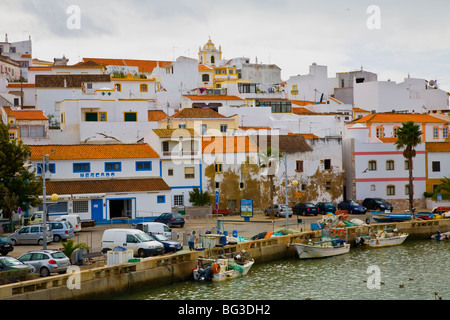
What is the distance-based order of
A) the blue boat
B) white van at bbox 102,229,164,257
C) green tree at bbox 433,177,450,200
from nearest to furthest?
white van at bbox 102,229,164,257 → the blue boat → green tree at bbox 433,177,450,200

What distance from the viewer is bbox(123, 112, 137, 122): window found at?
7100cm

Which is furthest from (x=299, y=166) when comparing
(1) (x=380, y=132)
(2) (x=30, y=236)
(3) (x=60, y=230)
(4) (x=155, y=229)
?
(2) (x=30, y=236)

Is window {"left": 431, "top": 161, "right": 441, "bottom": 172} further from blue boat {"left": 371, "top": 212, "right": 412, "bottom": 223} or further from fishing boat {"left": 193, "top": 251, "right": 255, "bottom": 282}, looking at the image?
fishing boat {"left": 193, "top": 251, "right": 255, "bottom": 282}

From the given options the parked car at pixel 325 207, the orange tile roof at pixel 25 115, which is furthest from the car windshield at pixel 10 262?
the orange tile roof at pixel 25 115

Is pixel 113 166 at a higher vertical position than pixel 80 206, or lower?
higher

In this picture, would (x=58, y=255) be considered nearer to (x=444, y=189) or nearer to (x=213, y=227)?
(x=213, y=227)

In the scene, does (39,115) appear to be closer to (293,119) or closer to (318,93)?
(293,119)

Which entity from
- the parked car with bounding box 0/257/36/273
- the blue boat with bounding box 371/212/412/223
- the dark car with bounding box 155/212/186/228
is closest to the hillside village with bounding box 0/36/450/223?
the dark car with bounding box 155/212/186/228

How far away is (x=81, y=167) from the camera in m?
53.2

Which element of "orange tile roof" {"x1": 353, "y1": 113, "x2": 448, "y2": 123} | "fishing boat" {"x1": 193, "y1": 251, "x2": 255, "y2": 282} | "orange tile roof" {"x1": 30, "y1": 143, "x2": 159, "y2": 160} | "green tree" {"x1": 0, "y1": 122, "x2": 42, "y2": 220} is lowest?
"fishing boat" {"x1": 193, "y1": 251, "x2": 255, "y2": 282}

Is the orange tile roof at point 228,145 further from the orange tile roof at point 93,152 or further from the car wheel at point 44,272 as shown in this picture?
the car wheel at point 44,272

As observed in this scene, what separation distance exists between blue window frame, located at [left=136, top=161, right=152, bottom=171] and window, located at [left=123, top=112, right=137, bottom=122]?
55.9 feet

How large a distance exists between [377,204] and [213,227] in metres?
22.5

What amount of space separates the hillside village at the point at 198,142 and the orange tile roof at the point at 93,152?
8cm
